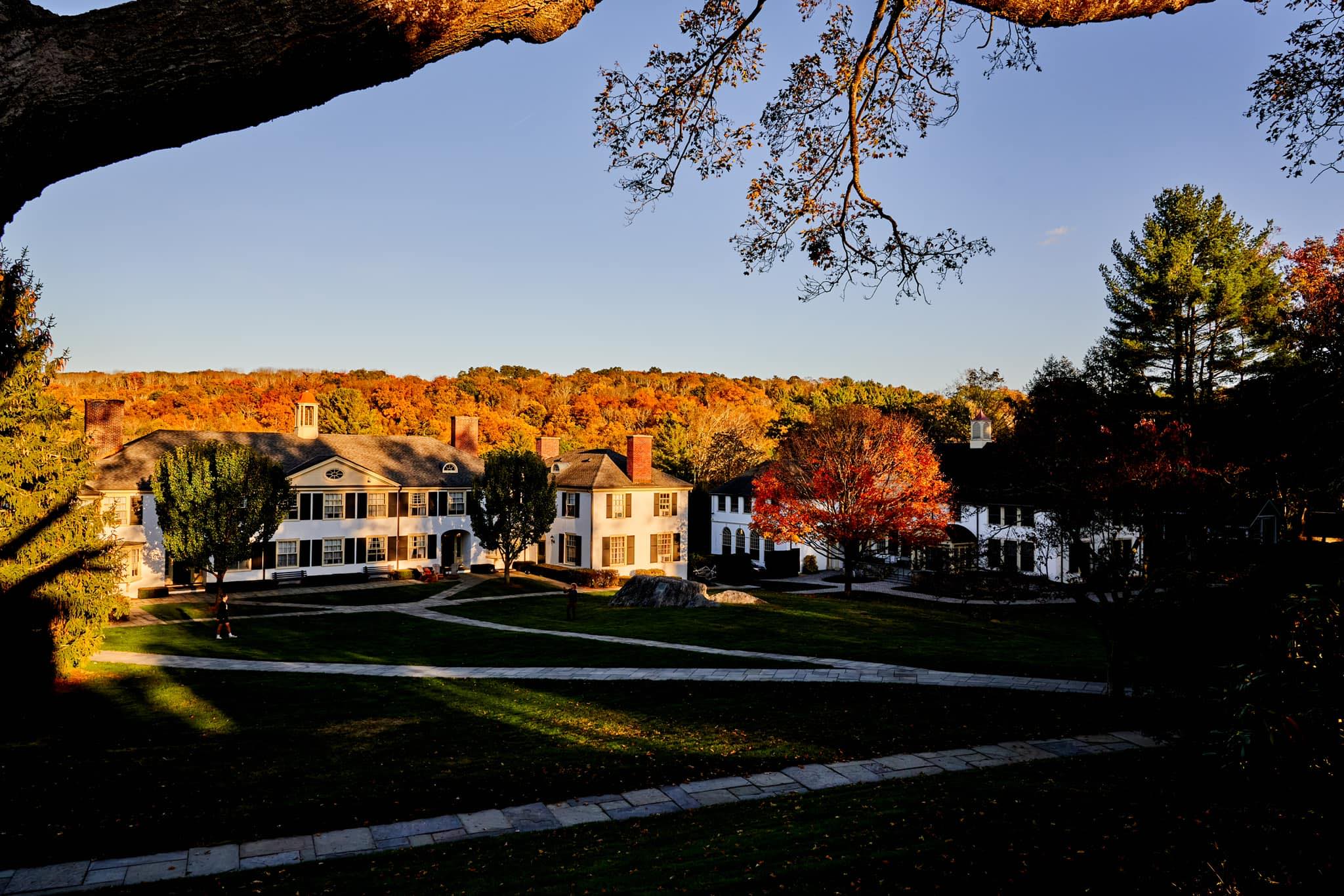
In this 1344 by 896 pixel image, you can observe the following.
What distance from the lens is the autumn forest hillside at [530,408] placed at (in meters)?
61.6

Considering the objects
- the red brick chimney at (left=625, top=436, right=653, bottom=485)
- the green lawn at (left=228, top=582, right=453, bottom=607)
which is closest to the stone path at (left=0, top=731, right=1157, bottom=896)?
the green lawn at (left=228, top=582, right=453, bottom=607)

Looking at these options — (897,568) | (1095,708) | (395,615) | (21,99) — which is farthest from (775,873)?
(897,568)

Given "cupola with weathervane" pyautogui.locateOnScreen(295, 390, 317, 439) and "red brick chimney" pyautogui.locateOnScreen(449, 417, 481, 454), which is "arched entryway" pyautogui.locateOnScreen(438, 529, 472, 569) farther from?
"cupola with weathervane" pyautogui.locateOnScreen(295, 390, 317, 439)

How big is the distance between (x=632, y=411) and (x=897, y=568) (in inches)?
1423

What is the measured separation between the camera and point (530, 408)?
3017 inches

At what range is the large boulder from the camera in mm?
32312

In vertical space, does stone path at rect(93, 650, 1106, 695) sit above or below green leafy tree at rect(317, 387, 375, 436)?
below

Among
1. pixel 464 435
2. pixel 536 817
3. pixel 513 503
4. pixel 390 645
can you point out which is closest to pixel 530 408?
pixel 464 435

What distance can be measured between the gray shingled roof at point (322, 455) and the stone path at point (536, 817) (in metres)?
27.0

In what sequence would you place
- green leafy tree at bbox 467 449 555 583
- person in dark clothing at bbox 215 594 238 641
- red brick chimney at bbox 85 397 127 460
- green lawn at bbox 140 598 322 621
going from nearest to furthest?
person in dark clothing at bbox 215 594 238 641, green lawn at bbox 140 598 322 621, red brick chimney at bbox 85 397 127 460, green leafy tree at bbox 467 449 555 583

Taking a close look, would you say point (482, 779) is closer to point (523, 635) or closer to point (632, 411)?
point (523, 635)

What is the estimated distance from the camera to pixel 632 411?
76.0 meters

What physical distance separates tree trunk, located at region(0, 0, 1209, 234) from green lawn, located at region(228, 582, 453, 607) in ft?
110

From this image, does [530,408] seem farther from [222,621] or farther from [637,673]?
[637,673]
